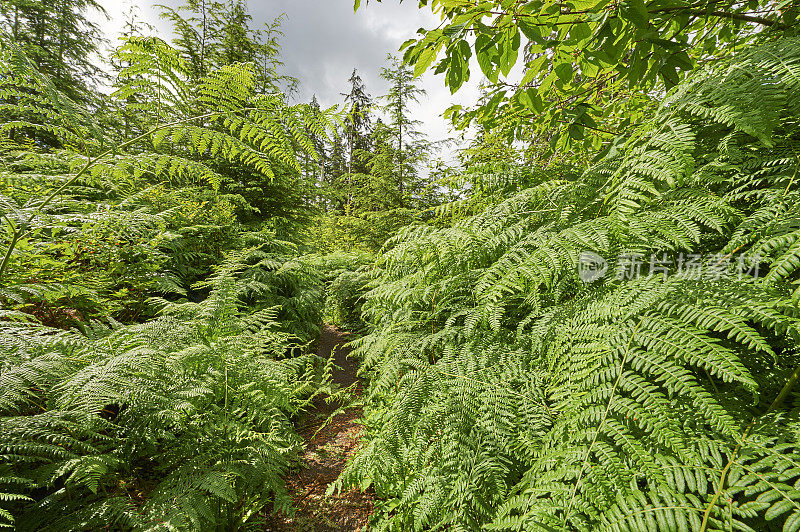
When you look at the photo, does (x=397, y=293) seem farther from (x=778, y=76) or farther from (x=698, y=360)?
(x=778, y=76)

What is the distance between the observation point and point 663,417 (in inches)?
28.3

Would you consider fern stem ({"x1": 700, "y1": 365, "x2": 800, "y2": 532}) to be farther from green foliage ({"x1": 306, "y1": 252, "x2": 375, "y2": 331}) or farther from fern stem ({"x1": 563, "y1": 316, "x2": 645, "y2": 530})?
green foliage ({"x1": 306, "y1": 252, "x2": 375, "y2": 331})

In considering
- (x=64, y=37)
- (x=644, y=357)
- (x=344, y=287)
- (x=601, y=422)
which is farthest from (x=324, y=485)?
(x=64, y=37)

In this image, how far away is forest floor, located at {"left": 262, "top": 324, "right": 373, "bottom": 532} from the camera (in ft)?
6.86

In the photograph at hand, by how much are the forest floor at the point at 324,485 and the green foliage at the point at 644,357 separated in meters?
0.75

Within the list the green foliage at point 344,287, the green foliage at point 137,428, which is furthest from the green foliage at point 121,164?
the green foliage at point 344,287

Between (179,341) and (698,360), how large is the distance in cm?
260

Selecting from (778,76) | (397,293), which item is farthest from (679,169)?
(397,293)

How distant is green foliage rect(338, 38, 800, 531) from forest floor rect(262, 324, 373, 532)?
0.75 meters

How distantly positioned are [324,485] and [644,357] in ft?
8.84

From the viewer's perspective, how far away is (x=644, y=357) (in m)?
0.82

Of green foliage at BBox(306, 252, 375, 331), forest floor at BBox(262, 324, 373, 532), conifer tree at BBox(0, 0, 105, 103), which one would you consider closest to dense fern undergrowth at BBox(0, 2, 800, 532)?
forest floor at BBox(262, 324, 373, 532)

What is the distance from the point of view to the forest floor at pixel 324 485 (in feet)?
6.86

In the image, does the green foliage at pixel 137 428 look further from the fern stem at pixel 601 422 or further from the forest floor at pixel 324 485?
the fern stem at pixel 601 422
